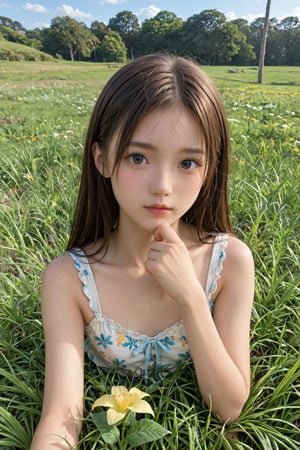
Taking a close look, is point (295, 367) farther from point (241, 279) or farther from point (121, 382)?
point (121, 382)

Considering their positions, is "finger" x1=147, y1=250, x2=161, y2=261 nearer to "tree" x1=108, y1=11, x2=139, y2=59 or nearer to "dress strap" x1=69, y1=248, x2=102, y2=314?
"dress strap" x1=69, y1=248, x2=102, y2=314

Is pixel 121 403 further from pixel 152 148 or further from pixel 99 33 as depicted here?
pixel 99 33

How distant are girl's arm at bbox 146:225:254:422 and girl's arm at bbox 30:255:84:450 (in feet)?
1.00

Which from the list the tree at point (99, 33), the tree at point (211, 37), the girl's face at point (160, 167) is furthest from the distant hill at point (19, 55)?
the girl's face at point (160, 167)

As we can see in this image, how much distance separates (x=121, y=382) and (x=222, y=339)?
42 centimetres

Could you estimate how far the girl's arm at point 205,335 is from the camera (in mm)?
1155

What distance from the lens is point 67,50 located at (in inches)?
1961

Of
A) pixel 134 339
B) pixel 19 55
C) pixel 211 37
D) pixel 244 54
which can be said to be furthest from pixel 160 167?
pixel 211 37

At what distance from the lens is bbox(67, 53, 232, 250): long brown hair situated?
111 cm

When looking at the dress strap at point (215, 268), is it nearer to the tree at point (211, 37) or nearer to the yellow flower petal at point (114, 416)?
the yellow flower petal at point (114, 416)

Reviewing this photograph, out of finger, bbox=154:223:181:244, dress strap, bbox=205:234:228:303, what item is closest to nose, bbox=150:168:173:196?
finger, bbox=154:223:181:244

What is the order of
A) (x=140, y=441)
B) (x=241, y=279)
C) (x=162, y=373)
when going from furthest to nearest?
(x=162, y=373), (x=241, y=279), (x=140, y=441)

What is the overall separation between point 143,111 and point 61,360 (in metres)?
0.75

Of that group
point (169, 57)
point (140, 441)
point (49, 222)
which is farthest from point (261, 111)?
point (140, 441)
